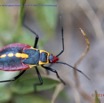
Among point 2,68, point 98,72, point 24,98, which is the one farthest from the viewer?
point 98,72

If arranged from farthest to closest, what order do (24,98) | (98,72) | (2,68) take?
(98,72) < (24,98) < (2,68)

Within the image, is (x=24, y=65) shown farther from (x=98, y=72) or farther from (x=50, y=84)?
(x=98, y=72)

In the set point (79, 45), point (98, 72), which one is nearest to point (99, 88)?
point (98, 72)

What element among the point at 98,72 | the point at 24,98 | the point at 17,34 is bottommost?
the point at 24,98

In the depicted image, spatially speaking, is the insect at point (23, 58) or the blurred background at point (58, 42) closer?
the insect at point (23, 58)

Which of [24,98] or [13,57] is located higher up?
[13,57]

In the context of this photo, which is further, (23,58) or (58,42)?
(58,42)

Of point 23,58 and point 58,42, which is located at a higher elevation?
point 58,42

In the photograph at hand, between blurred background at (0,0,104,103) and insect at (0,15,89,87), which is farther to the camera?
blurred background at (0,0,104,103)
